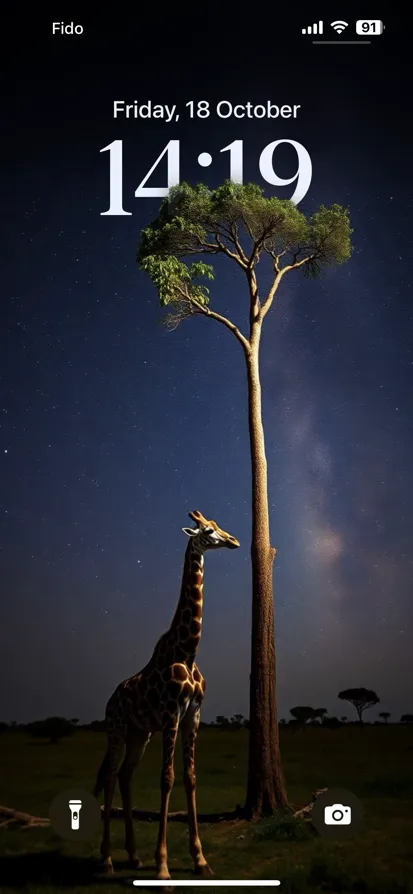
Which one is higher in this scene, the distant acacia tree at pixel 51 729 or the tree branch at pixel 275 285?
the tree branch at pixel 275 285

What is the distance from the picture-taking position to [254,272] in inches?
423

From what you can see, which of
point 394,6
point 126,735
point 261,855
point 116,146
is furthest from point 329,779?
point 394,6

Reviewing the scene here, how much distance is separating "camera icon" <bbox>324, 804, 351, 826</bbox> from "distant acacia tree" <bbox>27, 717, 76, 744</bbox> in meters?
4.92

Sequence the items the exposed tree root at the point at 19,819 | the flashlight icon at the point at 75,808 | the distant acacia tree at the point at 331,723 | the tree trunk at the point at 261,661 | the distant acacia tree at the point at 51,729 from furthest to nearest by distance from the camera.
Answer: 1. the distant acacia tree at the point at 331,723
2. the distant acacia tree at the point at 51,729
3. the tree trunk at the point at 261,661
4. the exposed tree root at the point at 19,819
5. the flashlight icon at the point at 75,808

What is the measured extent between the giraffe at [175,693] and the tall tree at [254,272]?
2.26m

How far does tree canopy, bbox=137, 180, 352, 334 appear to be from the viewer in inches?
402

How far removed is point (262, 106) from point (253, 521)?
4.13 m

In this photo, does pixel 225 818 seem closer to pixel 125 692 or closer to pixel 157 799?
pixel 157 799

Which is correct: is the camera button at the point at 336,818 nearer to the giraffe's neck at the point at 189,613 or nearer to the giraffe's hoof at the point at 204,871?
the giraffe's hoof at the point at 204,871

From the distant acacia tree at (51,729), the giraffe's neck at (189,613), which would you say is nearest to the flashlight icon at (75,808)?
the giraffe's neck at (189,613)

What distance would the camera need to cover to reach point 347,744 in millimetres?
14008

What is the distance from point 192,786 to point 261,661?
108 inches

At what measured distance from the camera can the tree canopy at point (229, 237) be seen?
10203 mm

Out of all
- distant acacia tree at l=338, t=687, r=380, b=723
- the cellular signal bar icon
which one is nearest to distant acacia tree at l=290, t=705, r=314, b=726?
distant acacia tree at l=338, t=687, r=380, b=723
